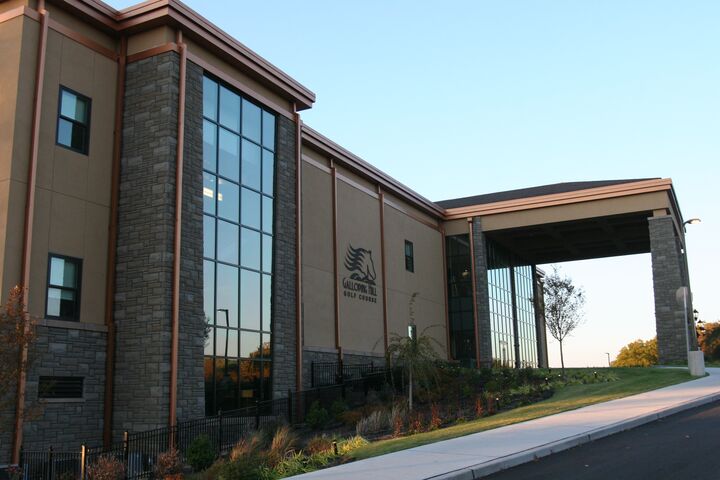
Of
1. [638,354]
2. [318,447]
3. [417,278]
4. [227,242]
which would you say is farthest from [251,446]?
[638,354]

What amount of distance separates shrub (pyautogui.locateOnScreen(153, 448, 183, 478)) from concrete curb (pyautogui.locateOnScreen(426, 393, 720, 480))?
599 centimetres

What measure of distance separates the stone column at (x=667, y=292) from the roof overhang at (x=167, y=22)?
22.7 meters

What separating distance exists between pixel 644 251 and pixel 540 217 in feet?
47.9

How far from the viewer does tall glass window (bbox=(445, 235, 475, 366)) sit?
40.7m

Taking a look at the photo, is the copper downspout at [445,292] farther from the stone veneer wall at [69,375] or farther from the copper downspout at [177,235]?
the stone veneer wall at [69,375]

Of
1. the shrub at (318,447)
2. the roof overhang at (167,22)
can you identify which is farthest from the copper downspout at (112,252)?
the shrub at (318,447)

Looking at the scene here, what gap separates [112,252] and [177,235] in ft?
6.34

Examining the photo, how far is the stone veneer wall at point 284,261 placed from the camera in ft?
75.9

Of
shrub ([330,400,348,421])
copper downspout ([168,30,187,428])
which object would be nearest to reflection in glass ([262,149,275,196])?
copper downspout ([168,30,187,428])

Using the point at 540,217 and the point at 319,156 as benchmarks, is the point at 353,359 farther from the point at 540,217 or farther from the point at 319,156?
the point at 540,217

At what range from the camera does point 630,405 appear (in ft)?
60.7

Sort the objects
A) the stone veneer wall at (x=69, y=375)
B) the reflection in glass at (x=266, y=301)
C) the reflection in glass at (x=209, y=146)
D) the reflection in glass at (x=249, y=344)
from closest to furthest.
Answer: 1. the stone veneer wall at (x=69, y=375)
2. the reflection in glass at (x=209, y=146)
3. the reflection in glass at (x=249, y=344)
4. the reflection in glass at (x=266, y=301)

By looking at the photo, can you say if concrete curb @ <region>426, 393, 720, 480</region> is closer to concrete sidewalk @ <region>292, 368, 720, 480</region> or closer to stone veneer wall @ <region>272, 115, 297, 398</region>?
concrete sidewalk @ <region>292, 368, 720, 480</region>

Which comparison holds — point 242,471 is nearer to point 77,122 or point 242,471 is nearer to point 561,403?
point 561,403
